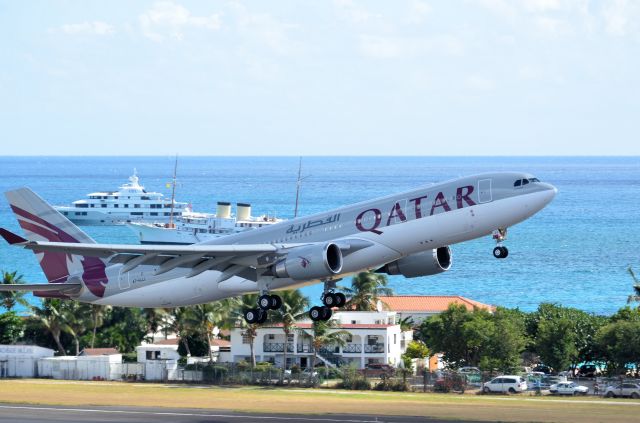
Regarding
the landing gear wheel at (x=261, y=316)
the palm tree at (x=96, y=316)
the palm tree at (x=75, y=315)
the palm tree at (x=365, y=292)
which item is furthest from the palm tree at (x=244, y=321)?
the landing gear wheel at (x=261, y=316)

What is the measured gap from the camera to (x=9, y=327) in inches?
4149

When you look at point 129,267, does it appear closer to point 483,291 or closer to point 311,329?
point 311,329

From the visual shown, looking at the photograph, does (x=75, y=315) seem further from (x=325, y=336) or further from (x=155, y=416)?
(x=155, y=416)

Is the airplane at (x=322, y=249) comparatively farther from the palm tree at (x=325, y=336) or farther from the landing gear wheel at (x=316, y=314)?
the palm tree at (x=325, y=336)

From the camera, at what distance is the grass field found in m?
58.5

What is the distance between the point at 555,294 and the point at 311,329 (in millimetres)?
99799

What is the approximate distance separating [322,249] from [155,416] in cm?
1284

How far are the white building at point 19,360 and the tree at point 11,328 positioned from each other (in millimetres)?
15704

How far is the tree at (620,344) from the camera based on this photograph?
92000 millimetres

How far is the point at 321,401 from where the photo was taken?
68.4m

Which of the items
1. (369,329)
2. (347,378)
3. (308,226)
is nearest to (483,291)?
(369,329)

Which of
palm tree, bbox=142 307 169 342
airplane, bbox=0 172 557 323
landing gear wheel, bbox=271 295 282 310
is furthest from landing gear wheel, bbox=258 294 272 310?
palm tree, bbox=142 307 169 342

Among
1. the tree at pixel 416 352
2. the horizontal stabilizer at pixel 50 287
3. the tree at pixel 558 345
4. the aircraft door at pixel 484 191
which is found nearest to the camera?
the aircraft door at pixel 484 191

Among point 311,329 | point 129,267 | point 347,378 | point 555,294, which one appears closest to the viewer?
point 129,267
